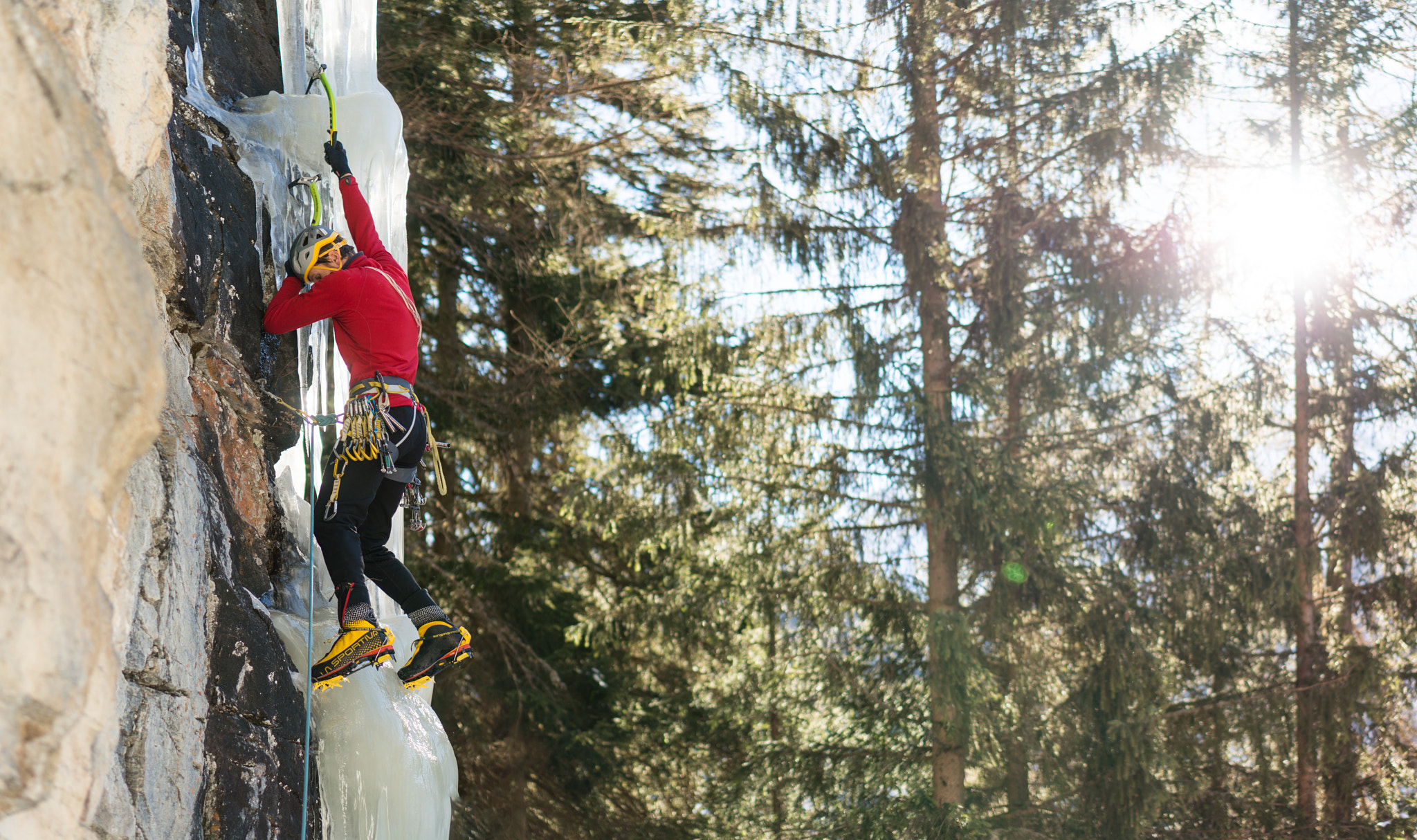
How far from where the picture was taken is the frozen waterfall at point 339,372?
407 centimetres

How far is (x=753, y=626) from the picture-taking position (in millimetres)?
8719

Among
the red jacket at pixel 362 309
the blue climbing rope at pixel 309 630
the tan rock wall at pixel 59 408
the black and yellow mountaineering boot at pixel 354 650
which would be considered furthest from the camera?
the red jacket at pixel 362 309

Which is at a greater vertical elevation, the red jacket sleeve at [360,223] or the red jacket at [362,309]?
the red jacket sleeve at [360,223]

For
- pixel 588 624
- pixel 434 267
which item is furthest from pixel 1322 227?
pixel 434 267

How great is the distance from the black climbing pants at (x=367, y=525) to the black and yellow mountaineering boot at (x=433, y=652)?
13 cm

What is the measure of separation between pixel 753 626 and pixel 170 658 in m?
5.88

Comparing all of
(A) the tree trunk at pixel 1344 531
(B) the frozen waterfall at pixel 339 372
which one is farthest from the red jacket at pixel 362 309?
(A) the tree trunk at pixel 1344 531

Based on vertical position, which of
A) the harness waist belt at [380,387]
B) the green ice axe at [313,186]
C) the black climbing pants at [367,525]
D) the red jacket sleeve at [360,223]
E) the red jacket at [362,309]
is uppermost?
the green ice axe at [313,186]

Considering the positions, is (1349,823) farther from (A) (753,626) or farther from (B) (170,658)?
(B) (170,658)

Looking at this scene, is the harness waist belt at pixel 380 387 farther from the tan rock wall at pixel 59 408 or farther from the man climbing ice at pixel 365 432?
the tan rock wall at pixel 59 408

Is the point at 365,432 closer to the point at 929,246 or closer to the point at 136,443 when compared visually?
the point at 136,443

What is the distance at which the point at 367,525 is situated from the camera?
171 inches

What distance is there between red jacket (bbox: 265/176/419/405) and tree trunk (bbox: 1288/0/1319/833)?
744 centimetres

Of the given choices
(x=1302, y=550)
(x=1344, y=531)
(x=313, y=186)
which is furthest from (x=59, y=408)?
(x=1344, y=531)
